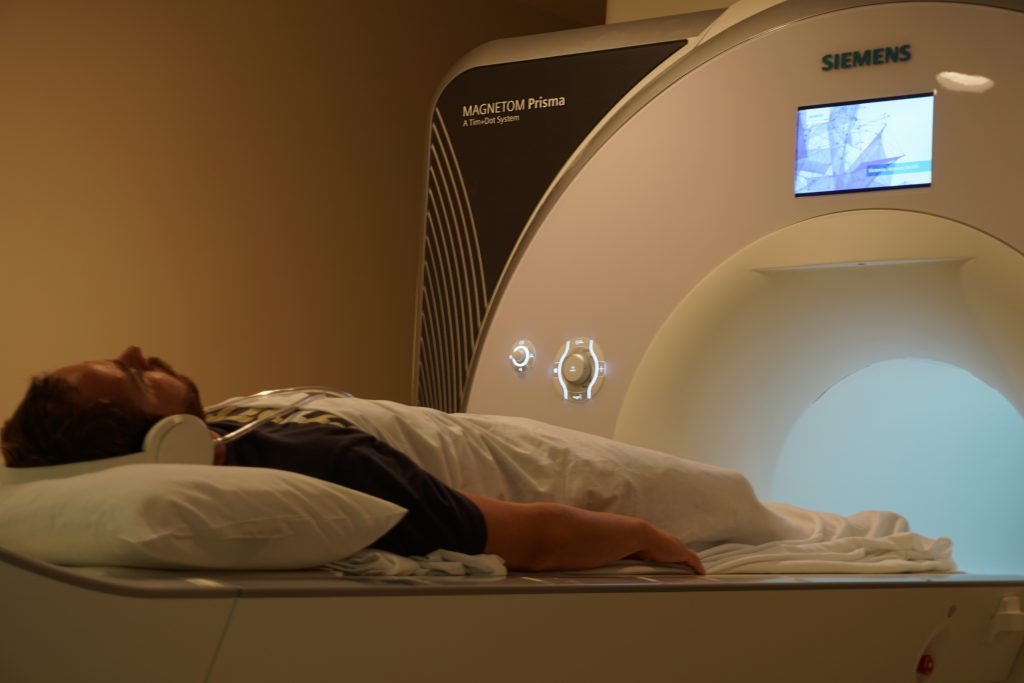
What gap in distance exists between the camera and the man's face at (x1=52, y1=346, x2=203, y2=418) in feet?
4.77

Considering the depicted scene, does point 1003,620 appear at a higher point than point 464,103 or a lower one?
lower

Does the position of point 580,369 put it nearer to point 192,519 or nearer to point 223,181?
point 192,519

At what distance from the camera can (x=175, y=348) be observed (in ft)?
12.9

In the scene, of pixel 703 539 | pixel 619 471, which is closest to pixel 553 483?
pixel 619 471

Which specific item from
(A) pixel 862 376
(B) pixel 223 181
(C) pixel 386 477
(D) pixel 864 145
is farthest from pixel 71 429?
(B) pixel 223 181

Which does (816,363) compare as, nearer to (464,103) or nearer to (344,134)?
(464,103)

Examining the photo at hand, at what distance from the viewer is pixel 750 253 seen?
2357mm

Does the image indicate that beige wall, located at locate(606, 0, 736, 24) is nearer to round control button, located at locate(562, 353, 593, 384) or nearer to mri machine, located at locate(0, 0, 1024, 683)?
mri machine, located at locate(0, 0, 1024, 683)

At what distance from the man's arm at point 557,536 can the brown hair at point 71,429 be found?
0.42 m

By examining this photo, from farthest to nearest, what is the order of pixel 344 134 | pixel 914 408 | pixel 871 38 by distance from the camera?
pixel 344 134, pixel 914 408, pixel 871 38

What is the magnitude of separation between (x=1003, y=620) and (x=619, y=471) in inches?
23.4

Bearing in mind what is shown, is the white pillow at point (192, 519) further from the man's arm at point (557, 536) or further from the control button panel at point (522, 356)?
the control button panel at point (522, 356)

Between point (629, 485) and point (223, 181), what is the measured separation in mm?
2647

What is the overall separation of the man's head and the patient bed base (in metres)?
0.44
